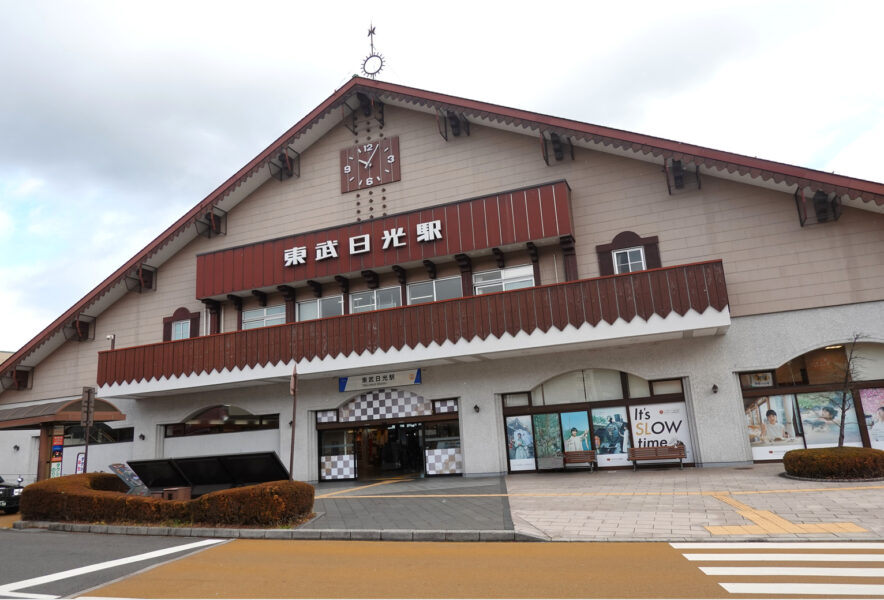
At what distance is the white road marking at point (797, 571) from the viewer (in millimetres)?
6715

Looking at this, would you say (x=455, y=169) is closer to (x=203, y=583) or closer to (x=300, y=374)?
(x=300, y=374)

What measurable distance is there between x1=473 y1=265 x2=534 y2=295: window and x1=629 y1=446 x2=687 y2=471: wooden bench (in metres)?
6.13

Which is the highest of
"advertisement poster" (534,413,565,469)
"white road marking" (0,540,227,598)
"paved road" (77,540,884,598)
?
"advertisement poster" (534,413,565,469)

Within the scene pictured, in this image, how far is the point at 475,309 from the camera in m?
18.2

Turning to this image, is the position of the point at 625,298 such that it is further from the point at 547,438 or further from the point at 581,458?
the point at 547,438

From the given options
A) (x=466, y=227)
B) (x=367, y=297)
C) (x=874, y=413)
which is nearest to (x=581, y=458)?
(x=874, y=413)

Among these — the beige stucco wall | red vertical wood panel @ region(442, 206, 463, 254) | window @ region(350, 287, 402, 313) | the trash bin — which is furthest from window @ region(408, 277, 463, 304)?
the trash bin

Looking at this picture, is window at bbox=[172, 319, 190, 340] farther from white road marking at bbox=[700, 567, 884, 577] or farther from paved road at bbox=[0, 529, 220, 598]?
white road marking at bbox=[700, 567, 884, 577]

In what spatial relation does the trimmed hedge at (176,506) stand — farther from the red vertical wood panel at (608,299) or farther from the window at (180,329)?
the window at (180,329)

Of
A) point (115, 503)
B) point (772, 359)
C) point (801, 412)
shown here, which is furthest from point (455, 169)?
point (115, 503)

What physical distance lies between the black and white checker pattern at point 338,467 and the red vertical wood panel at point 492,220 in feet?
30.0

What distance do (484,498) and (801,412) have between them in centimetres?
983

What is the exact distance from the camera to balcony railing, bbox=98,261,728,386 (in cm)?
1631

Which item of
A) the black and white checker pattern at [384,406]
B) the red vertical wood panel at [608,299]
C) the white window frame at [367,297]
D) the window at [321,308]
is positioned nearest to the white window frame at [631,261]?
the red vertical wood panel at [608,299]
